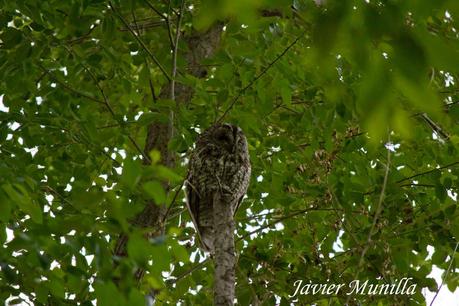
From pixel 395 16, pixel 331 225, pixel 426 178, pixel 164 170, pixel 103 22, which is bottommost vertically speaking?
pixel 395 16

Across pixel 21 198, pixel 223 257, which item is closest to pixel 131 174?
pixel 21 198

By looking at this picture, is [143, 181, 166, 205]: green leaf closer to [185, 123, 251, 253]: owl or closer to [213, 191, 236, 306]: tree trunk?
[213, 191, 236, 306]: tree trunk

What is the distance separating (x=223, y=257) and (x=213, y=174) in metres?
0.74

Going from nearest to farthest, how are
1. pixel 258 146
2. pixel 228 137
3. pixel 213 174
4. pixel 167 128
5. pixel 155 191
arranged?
1. pixel 155 191
2. pixel 213 174
3. pixel 228 137
4. pixel 167 128
5. pixel 258 146

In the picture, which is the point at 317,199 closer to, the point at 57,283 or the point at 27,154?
the point at 27,154

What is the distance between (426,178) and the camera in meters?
4.62

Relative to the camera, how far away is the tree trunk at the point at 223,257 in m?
2.73

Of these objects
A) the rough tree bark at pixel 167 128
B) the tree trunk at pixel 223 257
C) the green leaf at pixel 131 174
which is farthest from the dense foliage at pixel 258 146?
the green leaf at pixel 131 174

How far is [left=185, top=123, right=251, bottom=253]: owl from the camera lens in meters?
3.55

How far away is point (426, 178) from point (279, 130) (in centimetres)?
129

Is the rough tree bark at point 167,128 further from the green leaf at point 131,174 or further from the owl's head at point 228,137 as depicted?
the green leaf at point 131,174

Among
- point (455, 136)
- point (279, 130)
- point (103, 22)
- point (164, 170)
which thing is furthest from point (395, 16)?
point (279, 130)

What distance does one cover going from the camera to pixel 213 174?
3531 millimetres

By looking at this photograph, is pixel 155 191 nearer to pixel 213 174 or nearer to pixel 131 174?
pixel 131 174
